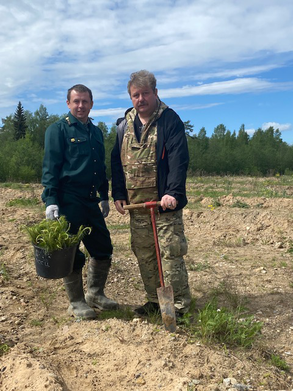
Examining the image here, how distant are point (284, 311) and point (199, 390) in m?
1.93

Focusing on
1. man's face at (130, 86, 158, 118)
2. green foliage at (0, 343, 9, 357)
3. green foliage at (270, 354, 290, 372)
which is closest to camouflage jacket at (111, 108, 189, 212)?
man's face at (130, 86, 158, 118)

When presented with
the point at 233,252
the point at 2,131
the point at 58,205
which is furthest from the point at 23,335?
the point at 2,131

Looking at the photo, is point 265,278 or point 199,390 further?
point 265,278

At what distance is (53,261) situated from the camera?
3064mm

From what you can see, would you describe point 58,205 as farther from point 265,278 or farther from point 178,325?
point 265,278

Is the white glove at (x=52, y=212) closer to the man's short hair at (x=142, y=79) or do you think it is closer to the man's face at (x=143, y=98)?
the man's face at (x=143, y=98)

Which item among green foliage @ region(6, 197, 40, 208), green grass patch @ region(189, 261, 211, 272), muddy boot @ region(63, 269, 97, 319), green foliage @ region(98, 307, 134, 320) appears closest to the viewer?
muddy boot @ region(63, 269, 97, 319)

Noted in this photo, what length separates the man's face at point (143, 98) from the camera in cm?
320

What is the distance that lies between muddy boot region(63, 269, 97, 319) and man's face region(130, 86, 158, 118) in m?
1.57

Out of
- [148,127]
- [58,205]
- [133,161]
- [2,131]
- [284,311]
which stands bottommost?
[284,311]

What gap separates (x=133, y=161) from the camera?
338cm

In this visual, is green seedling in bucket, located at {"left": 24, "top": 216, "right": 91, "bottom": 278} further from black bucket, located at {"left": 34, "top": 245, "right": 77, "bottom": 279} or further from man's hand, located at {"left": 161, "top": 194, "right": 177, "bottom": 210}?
man's hand, located at {"left": 161, "top": 194, "right": 177, "bottom": 210}

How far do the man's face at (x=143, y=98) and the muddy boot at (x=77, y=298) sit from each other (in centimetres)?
157

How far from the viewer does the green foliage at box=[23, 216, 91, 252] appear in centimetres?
301
